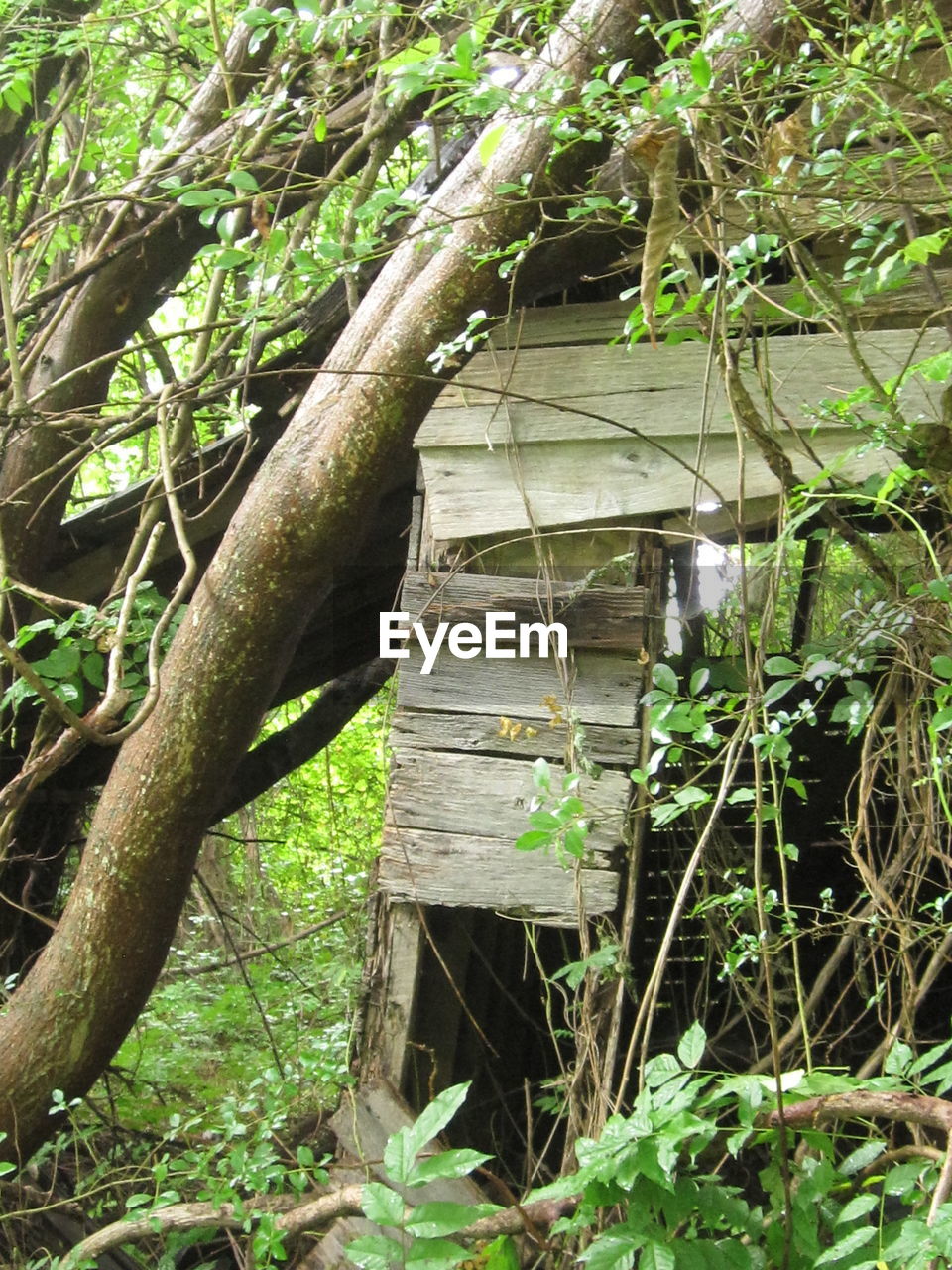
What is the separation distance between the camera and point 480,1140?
4.07m

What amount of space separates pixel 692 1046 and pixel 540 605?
1.32 meters

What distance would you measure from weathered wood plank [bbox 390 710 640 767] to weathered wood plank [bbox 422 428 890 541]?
52cm

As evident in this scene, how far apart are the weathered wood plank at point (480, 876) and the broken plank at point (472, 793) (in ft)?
0.10

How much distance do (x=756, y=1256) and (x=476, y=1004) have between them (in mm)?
2340

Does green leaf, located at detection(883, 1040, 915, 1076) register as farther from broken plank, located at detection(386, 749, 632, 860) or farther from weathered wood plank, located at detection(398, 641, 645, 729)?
weathered wood plank, located at detection(398, 641, 645, 729)

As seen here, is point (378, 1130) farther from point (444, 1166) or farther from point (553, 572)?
point (553, 572)

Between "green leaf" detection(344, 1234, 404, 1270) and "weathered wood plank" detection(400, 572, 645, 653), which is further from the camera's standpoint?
"weathered wood plank" detection(400, 572, 645, 653)

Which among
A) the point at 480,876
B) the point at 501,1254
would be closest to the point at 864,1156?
the point at 501,1254

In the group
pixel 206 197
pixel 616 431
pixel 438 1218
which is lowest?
pixel 438 1218

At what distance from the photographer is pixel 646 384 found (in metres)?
3.07

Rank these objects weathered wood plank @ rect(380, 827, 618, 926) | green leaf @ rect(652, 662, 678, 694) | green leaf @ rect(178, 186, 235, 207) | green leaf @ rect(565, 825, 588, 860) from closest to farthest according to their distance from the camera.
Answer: green leaf @ rect(565, 825, 588, 860) < green leaf @ rect(652, 662, 678, 694) < green leaf @ rect(178, 186, 235, 207) < weathered wood plank @ rect(380, 827, 618, 926)

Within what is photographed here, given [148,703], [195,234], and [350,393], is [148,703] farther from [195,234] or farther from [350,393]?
[195,234]

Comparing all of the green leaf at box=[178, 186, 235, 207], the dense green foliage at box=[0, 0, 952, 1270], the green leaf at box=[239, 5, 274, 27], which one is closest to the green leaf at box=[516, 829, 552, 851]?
the dense green foliage at box=[0, 0, 952, 1270]

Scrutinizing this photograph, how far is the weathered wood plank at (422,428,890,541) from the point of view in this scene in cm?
294
